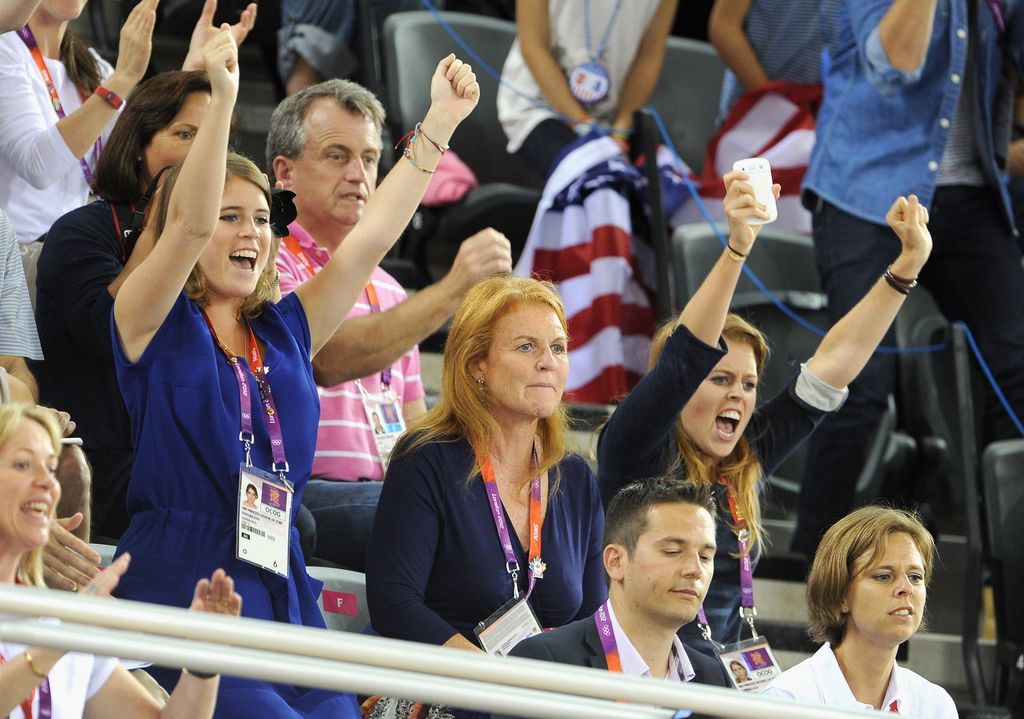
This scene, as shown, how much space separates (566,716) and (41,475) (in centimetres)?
73

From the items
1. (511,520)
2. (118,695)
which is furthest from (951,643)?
(118,695)

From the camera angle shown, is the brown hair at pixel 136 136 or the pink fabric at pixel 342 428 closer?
the brown hair at pixel 136 136

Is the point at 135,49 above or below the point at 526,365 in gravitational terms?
above

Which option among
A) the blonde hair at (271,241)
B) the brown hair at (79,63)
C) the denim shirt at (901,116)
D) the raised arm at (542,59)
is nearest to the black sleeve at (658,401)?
the blonde hair at (271,241)

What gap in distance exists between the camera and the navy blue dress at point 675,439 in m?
2.77

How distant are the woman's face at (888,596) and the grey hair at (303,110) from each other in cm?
136

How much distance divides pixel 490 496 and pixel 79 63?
1.44m

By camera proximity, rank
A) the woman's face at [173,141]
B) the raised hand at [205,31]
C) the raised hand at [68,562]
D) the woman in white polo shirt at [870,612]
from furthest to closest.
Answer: the raised hand at [205,31] → the woman's face at [173,141] → the woman in white polo shirt at [870,612] → the raised hand at [68,562]

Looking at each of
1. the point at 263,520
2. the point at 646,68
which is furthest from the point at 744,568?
the point at 646,68

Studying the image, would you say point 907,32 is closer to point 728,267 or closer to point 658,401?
point 728,267

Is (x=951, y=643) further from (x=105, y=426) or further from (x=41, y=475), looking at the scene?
(x=41, y=475)

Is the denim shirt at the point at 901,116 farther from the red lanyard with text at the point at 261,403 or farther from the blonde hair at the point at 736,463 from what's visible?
the red lanyard with text at the point at 261,403

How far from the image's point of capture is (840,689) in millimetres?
2623

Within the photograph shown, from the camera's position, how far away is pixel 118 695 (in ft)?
6.58
